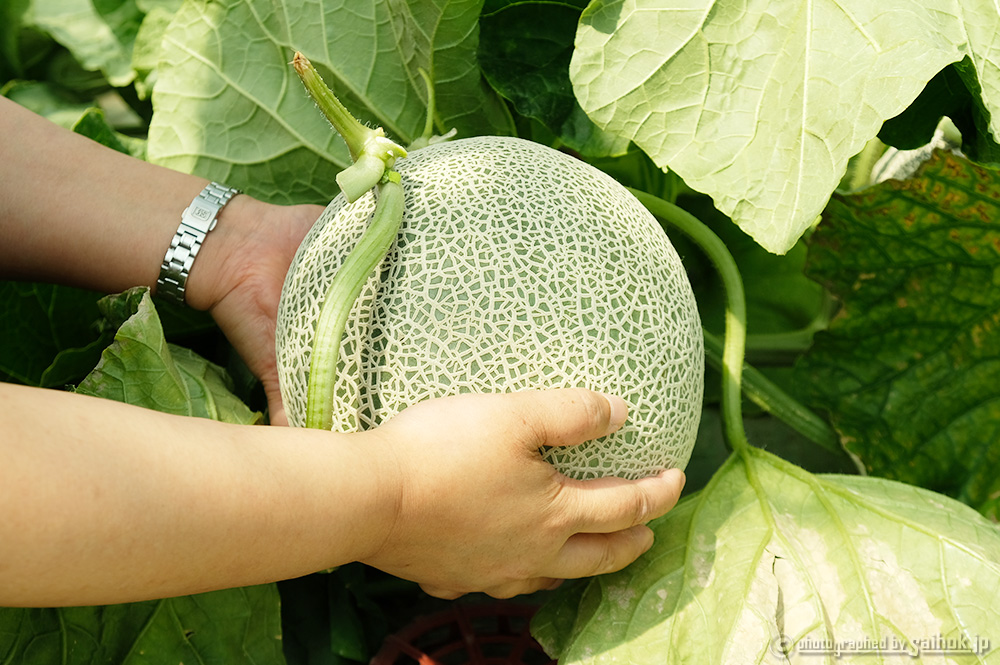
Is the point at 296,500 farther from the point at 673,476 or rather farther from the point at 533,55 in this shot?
the point at 533,55

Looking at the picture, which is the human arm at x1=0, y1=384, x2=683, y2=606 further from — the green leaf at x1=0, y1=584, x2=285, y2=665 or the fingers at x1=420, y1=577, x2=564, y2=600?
the green leaf at x1=0, y1=584, x2=285, y2=665

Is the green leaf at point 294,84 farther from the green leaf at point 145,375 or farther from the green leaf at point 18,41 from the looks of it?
the green leaf at point 18,41

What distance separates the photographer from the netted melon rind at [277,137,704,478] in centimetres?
87

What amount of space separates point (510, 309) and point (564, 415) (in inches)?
5.4

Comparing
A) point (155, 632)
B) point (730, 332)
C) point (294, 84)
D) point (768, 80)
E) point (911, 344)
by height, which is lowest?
point (155, 632)

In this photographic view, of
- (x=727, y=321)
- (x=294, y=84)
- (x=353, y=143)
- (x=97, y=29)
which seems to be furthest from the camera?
(x=97, y=29)

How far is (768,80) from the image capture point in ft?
3.24

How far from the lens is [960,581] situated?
3.19 feet

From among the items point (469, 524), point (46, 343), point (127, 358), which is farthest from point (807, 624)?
point (46, 343)

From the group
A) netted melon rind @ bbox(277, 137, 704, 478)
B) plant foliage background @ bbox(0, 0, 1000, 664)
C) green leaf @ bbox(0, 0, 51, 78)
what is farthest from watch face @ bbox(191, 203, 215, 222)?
green leaf @ bbox(0, 0, 51, 78)

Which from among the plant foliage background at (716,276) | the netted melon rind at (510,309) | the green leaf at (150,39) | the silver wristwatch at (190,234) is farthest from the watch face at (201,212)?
the green leaf at (150,39)

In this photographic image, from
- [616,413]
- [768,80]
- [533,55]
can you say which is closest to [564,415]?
[616,413]

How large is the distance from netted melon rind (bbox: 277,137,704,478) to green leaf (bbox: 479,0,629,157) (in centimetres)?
25

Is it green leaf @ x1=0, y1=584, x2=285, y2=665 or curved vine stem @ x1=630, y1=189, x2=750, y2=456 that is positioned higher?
curved vine stem @ x1=630, y1=189, x2=750, y2=456
